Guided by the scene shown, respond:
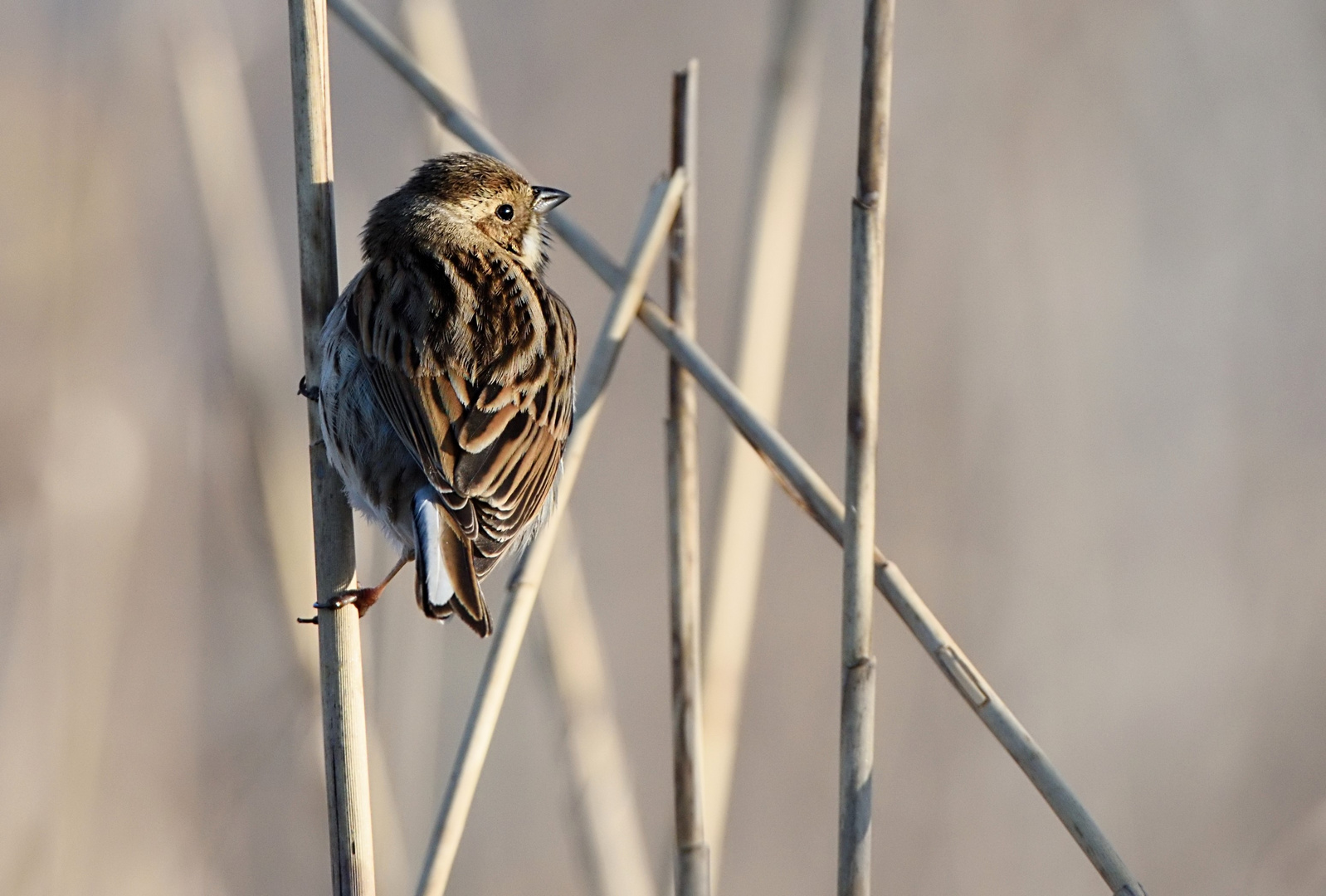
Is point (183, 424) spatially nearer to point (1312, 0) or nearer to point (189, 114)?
point (189, 114)

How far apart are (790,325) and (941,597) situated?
3.01 ft

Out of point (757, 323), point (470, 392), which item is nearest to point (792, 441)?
point (757, 323)

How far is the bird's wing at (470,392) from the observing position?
223cm

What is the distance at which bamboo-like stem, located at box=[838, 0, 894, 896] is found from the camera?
198 centimetres

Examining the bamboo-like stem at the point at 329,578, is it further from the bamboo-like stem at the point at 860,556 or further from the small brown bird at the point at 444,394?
the bamboo-like stem at the point at 860,556

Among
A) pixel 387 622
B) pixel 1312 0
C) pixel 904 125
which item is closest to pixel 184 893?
pixel 387 622

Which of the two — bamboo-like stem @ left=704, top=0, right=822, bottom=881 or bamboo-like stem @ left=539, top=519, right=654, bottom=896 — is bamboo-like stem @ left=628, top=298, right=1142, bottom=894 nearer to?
bamboo-like stem @ left=704, top=0, right=822, bottom=881

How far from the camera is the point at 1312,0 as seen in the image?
3748mm

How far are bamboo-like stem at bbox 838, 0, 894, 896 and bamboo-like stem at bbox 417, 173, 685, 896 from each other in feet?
1.70

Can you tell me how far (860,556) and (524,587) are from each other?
1.83ft

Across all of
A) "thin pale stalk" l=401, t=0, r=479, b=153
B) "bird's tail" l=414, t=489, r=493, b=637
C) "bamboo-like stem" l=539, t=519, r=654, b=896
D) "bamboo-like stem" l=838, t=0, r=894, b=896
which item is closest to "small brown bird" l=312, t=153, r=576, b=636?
"bird's tail" l=414, t=489, r=493, b=637

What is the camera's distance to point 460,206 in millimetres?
2766

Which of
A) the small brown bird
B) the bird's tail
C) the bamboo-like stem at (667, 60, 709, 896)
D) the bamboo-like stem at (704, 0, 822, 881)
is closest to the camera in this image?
the bird's tail

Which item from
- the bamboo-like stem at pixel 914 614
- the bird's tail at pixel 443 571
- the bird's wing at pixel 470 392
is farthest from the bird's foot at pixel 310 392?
the bamboo-like stem at pixel 914 614
